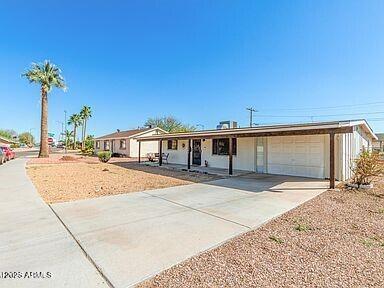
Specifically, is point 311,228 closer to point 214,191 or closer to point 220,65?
point 214,191

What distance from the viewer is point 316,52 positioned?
14.9m

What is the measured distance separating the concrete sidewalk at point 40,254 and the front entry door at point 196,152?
43.1 ft

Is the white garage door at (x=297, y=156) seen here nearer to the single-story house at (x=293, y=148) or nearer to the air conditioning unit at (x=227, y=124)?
the single-story house at (x=293, y=148)

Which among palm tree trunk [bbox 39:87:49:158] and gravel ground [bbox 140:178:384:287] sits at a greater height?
palm tree trunk [bbox 39:87:49:158]

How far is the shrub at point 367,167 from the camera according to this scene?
8.81m

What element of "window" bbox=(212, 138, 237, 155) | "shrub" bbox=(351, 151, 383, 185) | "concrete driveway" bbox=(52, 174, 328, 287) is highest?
"window" bbox=(212, 138, 237, 155)

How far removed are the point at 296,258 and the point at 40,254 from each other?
3814mm

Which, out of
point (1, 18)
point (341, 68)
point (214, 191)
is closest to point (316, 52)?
point (341, 68)

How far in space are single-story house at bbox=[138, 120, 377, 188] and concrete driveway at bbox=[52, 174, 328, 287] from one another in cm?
264

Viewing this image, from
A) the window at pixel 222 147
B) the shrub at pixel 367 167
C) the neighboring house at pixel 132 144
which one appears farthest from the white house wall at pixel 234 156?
the neighboring house at pixel 132 144

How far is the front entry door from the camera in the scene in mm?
18325

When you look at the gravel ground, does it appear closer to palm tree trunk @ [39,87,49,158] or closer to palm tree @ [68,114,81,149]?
palm tree trunk @ [39,87,49,158]

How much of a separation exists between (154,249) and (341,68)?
1770cm

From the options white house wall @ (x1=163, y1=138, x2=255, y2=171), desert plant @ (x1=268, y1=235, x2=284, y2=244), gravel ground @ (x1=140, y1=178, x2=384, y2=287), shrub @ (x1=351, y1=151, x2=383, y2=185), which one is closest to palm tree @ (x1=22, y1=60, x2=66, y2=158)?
white house wall @ (x1=163, y1=138, x2=255, y2=171)
